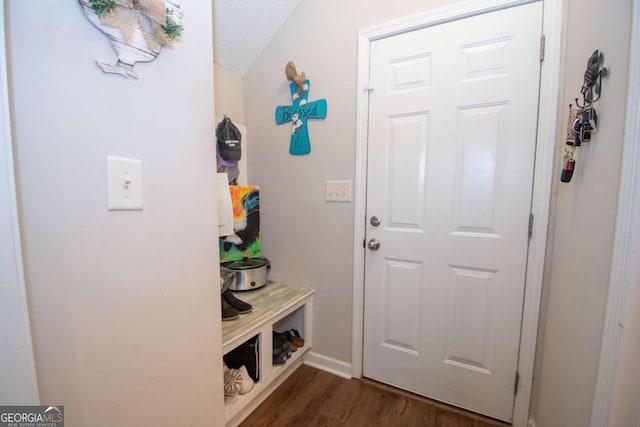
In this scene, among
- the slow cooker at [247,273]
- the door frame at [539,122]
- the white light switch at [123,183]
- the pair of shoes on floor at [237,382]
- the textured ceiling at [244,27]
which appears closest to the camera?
the white light switch at [123,183]

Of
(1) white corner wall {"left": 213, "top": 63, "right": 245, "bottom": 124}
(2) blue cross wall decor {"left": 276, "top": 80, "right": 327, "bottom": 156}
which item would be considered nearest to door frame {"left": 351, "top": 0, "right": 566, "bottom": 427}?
(2) blue cross wall decor {"left": 276, "top": 80, "right": 327, "bottom": 156}

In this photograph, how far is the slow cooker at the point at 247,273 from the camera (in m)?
1.62

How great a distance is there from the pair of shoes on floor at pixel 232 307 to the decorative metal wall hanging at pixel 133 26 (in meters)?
1.05

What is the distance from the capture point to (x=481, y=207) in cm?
128

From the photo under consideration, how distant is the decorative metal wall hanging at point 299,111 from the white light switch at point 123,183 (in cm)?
107

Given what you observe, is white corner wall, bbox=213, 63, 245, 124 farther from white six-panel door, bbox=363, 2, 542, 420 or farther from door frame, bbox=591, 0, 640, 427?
door frame, bbox=591, 0, 640, 427

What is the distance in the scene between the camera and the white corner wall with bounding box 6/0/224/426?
1.79ft

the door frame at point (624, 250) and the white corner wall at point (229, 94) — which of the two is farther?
the white corner wall at point (229, 94)

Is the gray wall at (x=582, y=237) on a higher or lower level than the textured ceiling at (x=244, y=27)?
lower

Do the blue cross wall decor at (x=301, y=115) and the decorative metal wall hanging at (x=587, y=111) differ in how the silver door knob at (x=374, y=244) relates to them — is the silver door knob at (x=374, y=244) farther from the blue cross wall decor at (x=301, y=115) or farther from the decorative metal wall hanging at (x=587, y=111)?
the decorative metal wall hanging at (x=587, y=111)

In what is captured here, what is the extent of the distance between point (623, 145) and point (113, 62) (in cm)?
129
